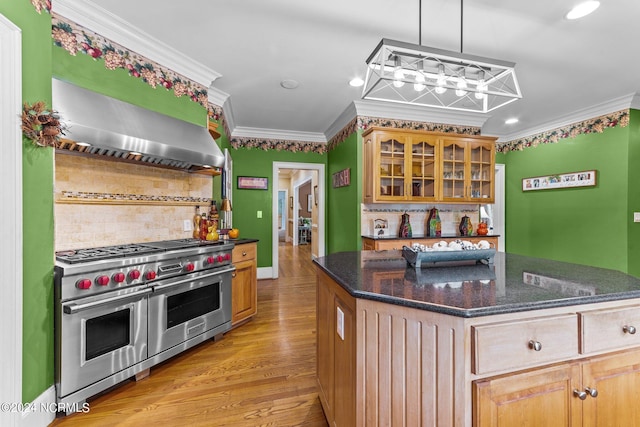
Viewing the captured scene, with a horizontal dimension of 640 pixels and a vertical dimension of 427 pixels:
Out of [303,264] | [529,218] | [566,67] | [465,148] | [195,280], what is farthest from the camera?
[303,264]

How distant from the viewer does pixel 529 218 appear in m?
4.90

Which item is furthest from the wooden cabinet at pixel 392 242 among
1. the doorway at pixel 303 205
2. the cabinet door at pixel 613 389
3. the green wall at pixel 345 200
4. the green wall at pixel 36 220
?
the green wall at pixel 36 220

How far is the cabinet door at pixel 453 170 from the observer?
394cm

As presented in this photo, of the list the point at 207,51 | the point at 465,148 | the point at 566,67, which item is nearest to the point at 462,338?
the point at 207,51

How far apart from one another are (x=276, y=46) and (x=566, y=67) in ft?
9.27

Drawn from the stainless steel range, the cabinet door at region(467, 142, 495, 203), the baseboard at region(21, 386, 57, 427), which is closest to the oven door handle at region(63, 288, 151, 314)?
the stainless steel range

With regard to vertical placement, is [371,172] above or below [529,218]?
above

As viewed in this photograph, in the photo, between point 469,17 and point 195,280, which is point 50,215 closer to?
point 195,280

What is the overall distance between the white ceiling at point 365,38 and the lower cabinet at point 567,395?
219cm

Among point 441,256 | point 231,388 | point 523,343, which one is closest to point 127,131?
point 231,388

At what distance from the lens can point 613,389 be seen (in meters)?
1.20

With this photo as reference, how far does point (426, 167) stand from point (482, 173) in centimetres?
90

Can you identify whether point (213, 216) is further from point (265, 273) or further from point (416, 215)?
point (416, 215)

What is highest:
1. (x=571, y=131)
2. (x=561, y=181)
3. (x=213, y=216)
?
(x=571, y=131)
